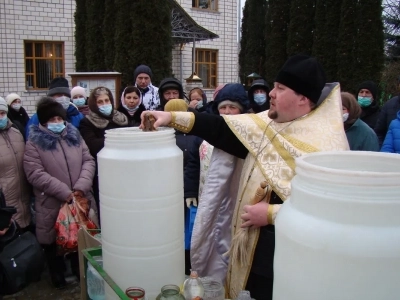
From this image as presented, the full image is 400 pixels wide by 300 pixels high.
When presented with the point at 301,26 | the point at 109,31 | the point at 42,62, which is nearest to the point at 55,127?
the point at 109,31

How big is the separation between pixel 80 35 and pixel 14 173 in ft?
34.1

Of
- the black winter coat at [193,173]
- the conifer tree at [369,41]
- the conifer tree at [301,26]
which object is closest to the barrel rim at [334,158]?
the black winter coat at [193,173]

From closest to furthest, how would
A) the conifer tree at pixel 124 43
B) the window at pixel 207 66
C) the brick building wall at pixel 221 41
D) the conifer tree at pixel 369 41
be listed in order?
the conifer tree at pixel 369 41 → the conifer tree at pixel 124 43 → the brick building wall at pixel 221 41 → the window at pixel 207 66

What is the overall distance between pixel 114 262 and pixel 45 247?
2.52 m

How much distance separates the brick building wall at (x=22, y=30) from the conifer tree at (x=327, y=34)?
8053 mm

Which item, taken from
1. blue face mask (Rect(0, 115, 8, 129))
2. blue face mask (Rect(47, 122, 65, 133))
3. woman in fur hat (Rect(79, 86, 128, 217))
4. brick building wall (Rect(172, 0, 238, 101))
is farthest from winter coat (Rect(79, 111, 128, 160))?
brick building wall (Rect(172, 0, 238, 101))

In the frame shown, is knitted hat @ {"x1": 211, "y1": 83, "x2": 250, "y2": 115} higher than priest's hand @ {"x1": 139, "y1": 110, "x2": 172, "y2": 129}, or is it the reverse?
knitted hat @ {"x1": 211, "y1": 83, "x2": 250, "y2": 115}

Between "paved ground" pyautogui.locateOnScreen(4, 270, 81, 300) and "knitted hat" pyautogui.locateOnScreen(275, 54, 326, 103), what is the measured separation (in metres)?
2.77

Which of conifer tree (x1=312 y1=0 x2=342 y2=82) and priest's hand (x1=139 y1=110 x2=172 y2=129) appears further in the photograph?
conifer tree (x1=312 y1=0 x2=342 y2=82)

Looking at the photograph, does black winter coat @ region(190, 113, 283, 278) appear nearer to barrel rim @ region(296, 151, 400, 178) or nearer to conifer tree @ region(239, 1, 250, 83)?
barrel rim @ region(296, 151, 400, 178)

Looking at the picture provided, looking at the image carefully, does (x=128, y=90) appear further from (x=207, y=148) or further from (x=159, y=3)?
(x=159, y=3)

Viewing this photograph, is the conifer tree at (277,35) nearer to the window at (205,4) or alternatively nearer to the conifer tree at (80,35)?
the window at (205,4)

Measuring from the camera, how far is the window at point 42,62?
1288 cm

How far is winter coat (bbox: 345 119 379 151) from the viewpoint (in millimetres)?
3512
